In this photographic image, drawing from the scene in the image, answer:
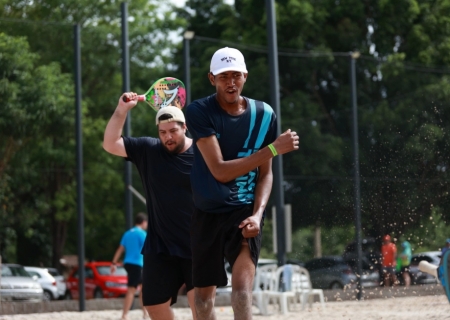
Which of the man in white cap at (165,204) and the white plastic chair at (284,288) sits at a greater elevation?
the man in white cap at (165,204)

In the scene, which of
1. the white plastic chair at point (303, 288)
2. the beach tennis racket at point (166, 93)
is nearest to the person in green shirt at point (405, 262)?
the white plastic chair at point (303, 288)

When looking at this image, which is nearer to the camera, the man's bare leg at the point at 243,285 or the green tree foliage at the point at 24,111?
the man's bare leg at the point at 243,285

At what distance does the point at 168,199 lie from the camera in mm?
6949

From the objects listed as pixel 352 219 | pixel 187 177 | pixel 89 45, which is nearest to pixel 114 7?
pixel 89 45

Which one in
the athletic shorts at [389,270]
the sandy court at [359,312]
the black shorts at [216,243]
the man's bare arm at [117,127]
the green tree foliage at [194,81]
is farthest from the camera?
the green tree foliage at [194,81]

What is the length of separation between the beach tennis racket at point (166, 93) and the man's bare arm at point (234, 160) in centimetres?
224

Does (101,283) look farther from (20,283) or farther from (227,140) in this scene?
(227,140)

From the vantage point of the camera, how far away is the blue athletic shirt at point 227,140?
18.7 feet

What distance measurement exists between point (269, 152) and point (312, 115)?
28.0 m

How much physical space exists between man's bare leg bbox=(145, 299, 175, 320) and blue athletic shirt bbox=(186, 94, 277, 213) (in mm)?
1416

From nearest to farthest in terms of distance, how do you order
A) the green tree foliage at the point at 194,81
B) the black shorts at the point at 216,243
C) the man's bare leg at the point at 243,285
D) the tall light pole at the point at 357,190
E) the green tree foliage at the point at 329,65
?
the man's bare leg at the point at 243,285
the black shorts at the point at 216,243
the tall light pole at the point at 357,190
the green tree foliage at the point at 194,81
the green tree foliage at the point at 329,65

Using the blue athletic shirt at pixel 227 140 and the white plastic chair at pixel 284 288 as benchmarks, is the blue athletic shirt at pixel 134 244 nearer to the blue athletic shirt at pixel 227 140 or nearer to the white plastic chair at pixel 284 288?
the white plastic chair at pixel 284 288

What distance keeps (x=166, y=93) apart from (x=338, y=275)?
11.6 metres

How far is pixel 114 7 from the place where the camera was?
116 ft
